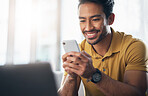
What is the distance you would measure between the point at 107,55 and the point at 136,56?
0.69ft

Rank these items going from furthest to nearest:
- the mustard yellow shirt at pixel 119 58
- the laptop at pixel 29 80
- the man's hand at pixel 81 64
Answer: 1. the mustard yellow shirt at pixel 119 58
2. the man's hand at pixel 81 64
3. the laptop at pixel 29 80

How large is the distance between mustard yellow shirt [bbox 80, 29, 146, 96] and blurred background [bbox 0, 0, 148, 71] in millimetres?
2361

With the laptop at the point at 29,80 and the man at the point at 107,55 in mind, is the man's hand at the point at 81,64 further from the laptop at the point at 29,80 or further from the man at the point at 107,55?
the laptop at the point at 29,80

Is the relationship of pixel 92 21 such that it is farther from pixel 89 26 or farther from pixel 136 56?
pixel 136 56

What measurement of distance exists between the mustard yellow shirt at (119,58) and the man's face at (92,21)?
134 millimetres

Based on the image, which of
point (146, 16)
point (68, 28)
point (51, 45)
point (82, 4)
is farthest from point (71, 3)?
point (82, 4)

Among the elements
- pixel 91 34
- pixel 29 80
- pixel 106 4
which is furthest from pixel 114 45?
pixel 29 80

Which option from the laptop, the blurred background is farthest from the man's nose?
the blurred background

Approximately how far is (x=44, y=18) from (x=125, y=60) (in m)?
3.49

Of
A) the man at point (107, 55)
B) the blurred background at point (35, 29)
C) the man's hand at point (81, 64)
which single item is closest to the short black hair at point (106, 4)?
the man at point (107, 55)

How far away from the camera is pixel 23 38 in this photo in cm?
403

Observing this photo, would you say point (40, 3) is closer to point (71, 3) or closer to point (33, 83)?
point (71, 3)

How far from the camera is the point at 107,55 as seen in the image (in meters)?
1.24

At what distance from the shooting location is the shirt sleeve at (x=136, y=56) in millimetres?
1075
